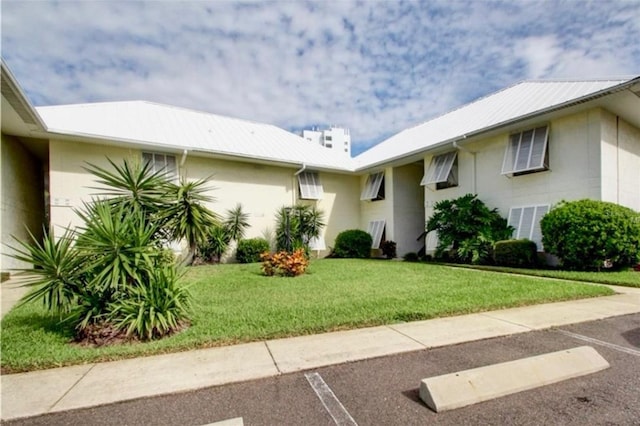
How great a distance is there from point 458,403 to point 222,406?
1.97m

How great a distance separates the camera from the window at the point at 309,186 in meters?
15.8

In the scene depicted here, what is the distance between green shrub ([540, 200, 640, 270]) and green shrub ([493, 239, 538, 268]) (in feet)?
2.84

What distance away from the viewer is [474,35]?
31.8 feet

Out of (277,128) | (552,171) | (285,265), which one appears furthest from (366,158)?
(285,265)

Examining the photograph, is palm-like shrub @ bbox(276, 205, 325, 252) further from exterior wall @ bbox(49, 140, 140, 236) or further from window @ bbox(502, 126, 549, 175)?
window @ bbox(502, 126, 549, 175)

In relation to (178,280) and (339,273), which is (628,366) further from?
(339,273)

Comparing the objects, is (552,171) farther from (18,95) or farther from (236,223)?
(18,95)

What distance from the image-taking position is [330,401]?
2688mm

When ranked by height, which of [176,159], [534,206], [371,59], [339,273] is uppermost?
[371,59]

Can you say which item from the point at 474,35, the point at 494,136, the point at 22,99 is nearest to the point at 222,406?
the point at 22,99

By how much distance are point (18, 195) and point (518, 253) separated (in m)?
17.6

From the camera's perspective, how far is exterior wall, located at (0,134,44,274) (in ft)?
32.1

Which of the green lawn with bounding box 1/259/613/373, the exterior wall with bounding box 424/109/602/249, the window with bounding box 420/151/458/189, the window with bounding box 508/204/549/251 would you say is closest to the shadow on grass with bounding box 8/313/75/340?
the green lawn with bounding box 1/259/613/373

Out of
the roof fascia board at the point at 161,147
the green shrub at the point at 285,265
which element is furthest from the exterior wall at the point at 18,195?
the green shrub at the point at 285,265
